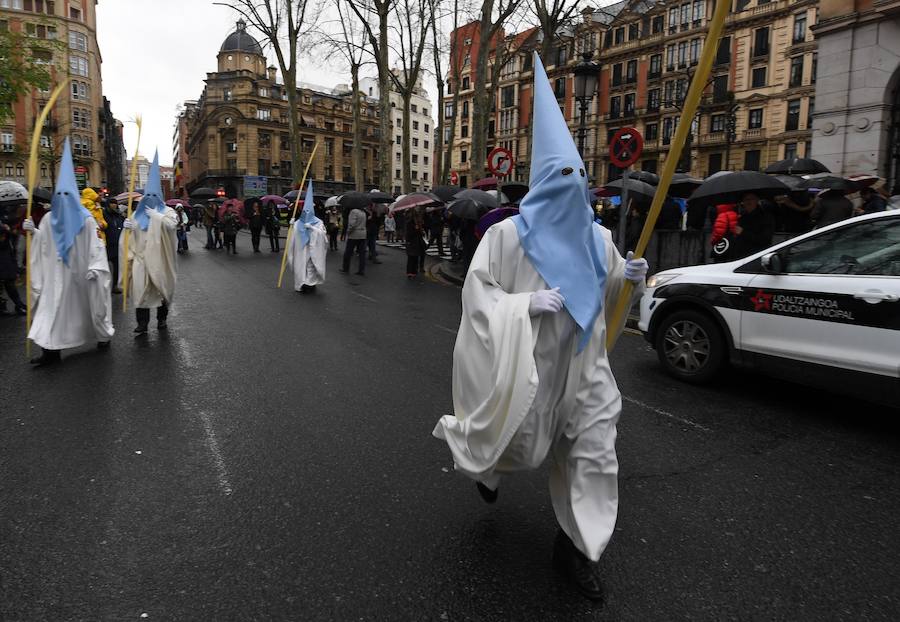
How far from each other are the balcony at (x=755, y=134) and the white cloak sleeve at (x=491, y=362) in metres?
51.1

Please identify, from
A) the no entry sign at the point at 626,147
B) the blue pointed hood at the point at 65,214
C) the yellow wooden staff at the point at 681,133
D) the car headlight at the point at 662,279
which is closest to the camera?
the yellow wooden staff at the point at 681,133

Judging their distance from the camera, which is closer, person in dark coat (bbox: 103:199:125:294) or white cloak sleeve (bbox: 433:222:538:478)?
white cloak sleeve (bbox: 433:222:538:478)

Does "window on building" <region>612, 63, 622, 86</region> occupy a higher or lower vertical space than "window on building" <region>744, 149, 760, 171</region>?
higher

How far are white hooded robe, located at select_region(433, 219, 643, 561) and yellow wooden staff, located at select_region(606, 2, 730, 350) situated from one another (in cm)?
14

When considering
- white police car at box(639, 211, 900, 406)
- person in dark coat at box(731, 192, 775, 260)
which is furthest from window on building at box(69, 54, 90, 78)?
white police car at box(639, 211, 900, 406)

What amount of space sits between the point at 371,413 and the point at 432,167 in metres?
101

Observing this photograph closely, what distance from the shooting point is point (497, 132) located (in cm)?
6719

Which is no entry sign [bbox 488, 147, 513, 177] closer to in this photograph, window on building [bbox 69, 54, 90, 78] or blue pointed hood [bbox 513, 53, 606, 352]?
blue pointed hood [bbox 513, 53, 606, 352]

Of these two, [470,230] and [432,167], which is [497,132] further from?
[470,230]

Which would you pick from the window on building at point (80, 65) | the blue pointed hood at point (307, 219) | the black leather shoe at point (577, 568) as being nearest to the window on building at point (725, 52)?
the blue pointed hood at point (307, 219)

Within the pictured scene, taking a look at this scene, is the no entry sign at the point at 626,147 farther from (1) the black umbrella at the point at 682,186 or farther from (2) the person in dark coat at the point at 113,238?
(2) the person in dark coat at the point at 113,238

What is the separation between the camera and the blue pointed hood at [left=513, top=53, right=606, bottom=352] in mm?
2684

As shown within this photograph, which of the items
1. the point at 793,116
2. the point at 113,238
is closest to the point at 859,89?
the point at 113,238

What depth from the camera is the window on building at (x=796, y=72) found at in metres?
44.5
